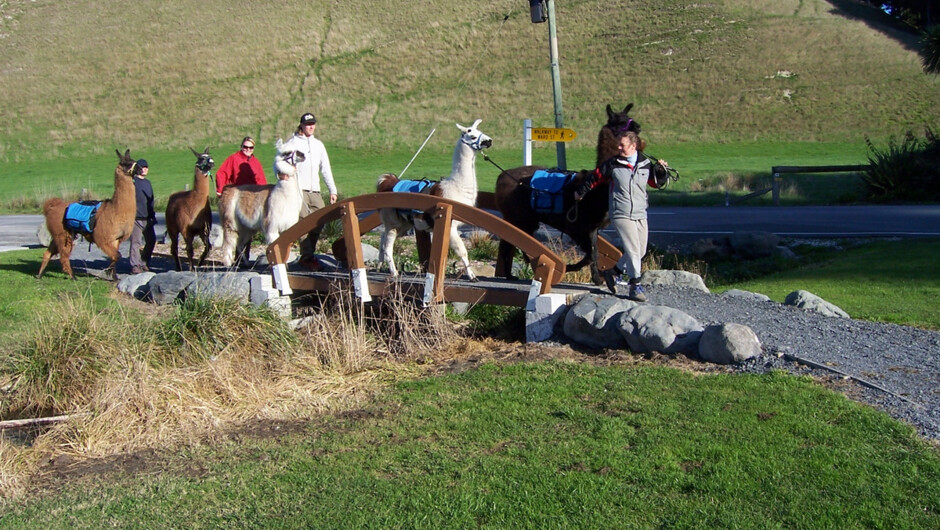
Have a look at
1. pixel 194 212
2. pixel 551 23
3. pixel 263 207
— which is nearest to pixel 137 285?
pixel 194 212

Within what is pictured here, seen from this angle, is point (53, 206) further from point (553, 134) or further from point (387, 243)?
point (553, 134)

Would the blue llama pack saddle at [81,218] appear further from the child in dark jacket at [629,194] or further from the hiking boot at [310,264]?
the child in dark jacket at [629,194]

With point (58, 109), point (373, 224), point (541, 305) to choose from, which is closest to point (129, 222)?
point (373, 224)

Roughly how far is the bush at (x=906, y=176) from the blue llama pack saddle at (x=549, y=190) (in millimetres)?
15928

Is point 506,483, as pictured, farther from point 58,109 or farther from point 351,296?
point 58,109

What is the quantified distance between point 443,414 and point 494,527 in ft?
6.30

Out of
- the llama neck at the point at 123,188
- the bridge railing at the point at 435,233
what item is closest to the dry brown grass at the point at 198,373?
the bridge railing at the point at 435,233

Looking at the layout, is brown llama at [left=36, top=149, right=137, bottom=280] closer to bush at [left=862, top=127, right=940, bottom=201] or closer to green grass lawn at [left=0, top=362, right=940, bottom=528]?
green grass lawn at [left=0, top=362, right=940, bottom=528]

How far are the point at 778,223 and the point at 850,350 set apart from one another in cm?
1153

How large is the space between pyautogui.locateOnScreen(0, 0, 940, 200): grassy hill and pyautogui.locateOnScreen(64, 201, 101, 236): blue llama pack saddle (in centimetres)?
2705

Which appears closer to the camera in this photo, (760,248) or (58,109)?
(760,248)

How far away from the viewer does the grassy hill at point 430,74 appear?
4800 cm

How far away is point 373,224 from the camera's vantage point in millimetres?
11156

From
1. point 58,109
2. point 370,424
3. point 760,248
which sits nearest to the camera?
point 370,424
